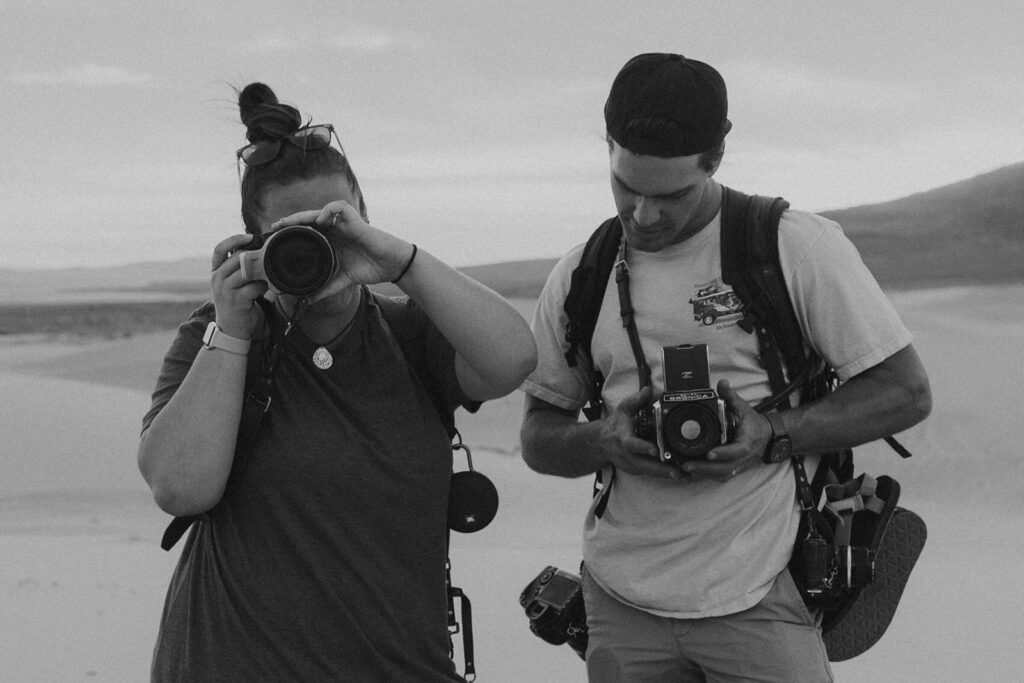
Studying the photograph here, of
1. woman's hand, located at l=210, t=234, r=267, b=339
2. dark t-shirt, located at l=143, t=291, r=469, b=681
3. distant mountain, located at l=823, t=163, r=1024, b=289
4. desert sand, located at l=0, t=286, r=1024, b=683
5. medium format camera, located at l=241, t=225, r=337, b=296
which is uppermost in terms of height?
medium format camera, located at l=241, t=225, r=337, b=296

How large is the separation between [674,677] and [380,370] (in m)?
0.86

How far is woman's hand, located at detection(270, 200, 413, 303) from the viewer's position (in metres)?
2.13

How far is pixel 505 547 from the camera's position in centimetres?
907

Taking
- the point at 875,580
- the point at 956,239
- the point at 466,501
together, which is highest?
the point at 466,501

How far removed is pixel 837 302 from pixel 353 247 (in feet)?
2.96

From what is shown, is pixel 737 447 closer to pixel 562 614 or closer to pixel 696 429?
pixel 696 429

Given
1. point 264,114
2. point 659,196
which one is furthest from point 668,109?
point 264,114

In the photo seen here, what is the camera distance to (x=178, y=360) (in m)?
2.22

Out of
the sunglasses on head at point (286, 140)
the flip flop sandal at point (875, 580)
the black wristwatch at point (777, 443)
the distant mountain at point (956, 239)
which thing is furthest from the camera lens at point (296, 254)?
the distant mountain at point (956, 239)

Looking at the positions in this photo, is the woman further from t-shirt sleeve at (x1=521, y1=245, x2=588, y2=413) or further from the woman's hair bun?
t-shirt sleeve at (x1=521, y1=245, x2=588, y2=413)

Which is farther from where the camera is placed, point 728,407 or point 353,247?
point 728,407

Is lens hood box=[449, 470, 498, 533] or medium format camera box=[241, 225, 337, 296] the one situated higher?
medium format camera box=[241, 225, 337, 296]

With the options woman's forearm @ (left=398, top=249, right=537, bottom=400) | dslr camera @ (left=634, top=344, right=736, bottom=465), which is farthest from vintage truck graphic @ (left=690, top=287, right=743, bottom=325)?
woman's forearm @ (left=398, top=249, right=537, bottom=400)

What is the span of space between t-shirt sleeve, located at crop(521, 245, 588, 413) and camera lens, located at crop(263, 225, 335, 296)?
0.73 m
